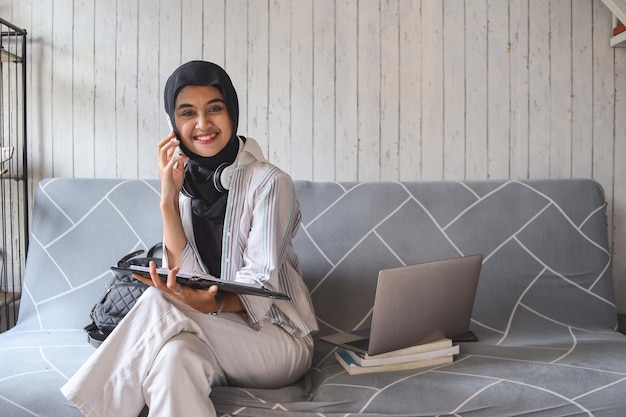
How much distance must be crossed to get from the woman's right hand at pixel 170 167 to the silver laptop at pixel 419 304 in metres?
0.63

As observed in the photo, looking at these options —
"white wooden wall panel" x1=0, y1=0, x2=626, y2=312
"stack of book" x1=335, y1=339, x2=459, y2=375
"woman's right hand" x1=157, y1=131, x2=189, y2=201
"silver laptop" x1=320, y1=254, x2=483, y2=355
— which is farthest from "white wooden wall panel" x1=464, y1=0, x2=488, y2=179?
"woman's right hand" x1=157, y1=131, x2=189, y2=201

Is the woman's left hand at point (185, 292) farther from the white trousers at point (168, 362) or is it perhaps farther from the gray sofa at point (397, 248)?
the gray sofa at point (397, 248)

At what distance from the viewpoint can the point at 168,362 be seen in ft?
3.98

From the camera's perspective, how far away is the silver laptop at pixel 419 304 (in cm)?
141

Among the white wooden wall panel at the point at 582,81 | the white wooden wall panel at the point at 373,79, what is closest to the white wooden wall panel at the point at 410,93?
the white wooden wall panel at the point at 373,79

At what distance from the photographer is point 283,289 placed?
160 centimetres

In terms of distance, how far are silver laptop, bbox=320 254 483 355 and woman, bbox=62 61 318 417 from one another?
0.20 metres

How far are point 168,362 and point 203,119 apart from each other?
717 millimetres

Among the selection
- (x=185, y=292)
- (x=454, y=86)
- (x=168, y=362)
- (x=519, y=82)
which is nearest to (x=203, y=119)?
(x=185, y=292)

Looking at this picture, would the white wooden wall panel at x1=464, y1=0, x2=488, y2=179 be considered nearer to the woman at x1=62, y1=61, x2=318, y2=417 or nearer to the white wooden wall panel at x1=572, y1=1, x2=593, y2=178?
the white wooden wall panel at x1=572, y1=1, x2=593, y2=178

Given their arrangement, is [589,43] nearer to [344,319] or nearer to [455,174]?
[455,174]

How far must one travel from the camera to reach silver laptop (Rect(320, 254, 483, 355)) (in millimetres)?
1411

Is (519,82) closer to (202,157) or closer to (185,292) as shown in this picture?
(202,157)

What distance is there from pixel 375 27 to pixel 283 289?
1233 mm
